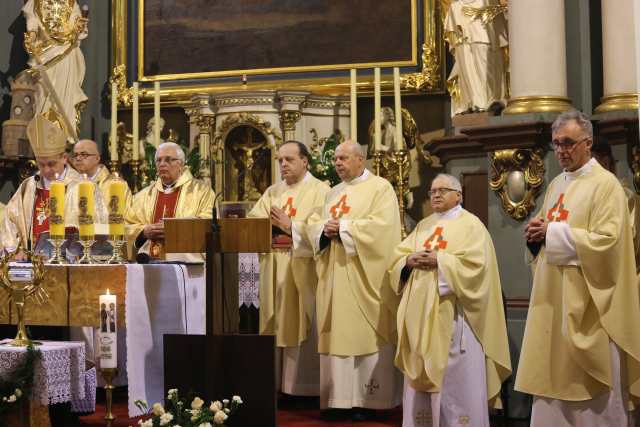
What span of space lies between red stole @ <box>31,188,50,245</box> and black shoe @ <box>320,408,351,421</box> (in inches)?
93.8

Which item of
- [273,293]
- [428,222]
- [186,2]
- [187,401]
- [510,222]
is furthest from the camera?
[186,2]

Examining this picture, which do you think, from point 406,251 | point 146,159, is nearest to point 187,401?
point 406,251

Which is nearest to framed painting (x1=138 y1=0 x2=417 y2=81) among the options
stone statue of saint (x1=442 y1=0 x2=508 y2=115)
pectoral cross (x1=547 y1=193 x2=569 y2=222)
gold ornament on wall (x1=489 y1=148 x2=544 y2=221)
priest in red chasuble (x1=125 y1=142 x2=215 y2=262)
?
stone statue of saint (x1=442 y1=0 x2=508 y2=115)

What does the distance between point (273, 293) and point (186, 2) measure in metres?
4.02

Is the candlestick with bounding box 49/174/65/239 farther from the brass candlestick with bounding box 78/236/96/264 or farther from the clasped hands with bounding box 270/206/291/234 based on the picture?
the clasped hands with bounding box 270/206/291/234

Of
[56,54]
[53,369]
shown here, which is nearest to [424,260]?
[53,369]

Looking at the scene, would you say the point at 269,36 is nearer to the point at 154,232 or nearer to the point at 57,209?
the point at 154,232

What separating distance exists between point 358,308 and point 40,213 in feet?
7.78

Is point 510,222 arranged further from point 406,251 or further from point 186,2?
point 186,2

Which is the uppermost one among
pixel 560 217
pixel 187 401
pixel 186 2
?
pixel 186 2

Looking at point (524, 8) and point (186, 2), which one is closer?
point (524, 8)

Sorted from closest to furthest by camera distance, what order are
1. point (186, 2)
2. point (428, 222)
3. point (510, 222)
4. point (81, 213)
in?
1. point (81, 213)
2. point (428, 222)
3. point (510, 222)
4. point (186, 2)

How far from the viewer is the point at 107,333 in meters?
5.53

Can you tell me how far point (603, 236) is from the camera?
5.61 m
